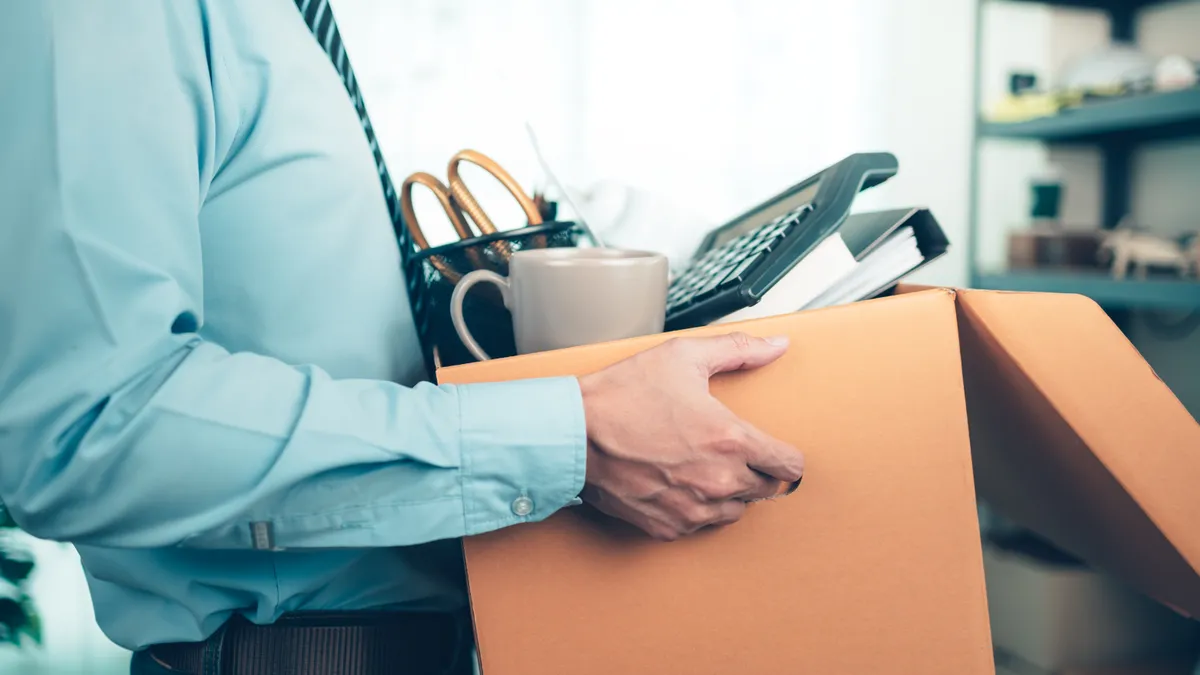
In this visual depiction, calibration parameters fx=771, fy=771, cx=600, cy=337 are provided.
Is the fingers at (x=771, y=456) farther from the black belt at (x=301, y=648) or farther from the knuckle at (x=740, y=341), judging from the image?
the black belt at (x=301, y=648)

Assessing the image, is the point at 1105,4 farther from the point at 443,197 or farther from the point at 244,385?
the point at 244,385

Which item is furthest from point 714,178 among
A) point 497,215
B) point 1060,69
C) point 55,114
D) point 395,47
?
point 55,114

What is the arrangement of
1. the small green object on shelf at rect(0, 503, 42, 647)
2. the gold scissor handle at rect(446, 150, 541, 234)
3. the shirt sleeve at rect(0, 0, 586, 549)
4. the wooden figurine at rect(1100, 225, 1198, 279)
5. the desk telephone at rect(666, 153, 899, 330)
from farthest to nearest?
the wooden figurine at rect(1100, 225, 1198, 279) < the small green object on shelf at rect(0, 503, 42, 647) < the gold scissor handle at rect(446, 150, 541, 234) < the desk telephone at rect(666, 153, 899, 330) < the shirt sleeve at rect(0, 0, 586, 549)

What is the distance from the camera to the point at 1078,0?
2.04 meters

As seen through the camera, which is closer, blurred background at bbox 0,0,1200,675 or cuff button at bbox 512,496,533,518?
cuff button at bbox 512,496,533,518

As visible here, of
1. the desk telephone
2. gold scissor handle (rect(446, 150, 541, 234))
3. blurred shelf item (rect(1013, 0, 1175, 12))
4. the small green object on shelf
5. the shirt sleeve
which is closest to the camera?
the shirt sleeve

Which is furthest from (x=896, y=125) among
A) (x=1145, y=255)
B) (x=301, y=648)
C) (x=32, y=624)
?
(x=32, y=624)

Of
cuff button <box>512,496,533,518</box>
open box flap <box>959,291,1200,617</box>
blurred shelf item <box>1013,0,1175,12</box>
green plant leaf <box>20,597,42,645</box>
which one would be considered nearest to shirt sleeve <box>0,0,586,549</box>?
cuff button <box>512,496,533,518</box>

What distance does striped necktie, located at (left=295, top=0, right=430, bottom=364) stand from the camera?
54cm

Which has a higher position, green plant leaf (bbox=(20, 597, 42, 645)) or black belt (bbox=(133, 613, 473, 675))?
black belt (bbox=(133, 613, 473, 675))

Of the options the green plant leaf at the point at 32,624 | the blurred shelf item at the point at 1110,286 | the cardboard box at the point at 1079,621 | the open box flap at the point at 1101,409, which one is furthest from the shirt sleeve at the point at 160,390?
the cardboard box at the point at 1079,621

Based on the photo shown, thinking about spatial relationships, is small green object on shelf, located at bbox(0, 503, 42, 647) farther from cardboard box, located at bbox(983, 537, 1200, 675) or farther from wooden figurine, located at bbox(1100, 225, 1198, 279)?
wooden figurine, located at bbox(1100, 225, 1198, 279)

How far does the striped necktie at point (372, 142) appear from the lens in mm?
538

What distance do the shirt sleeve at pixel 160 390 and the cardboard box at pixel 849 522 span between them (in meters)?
0.04
